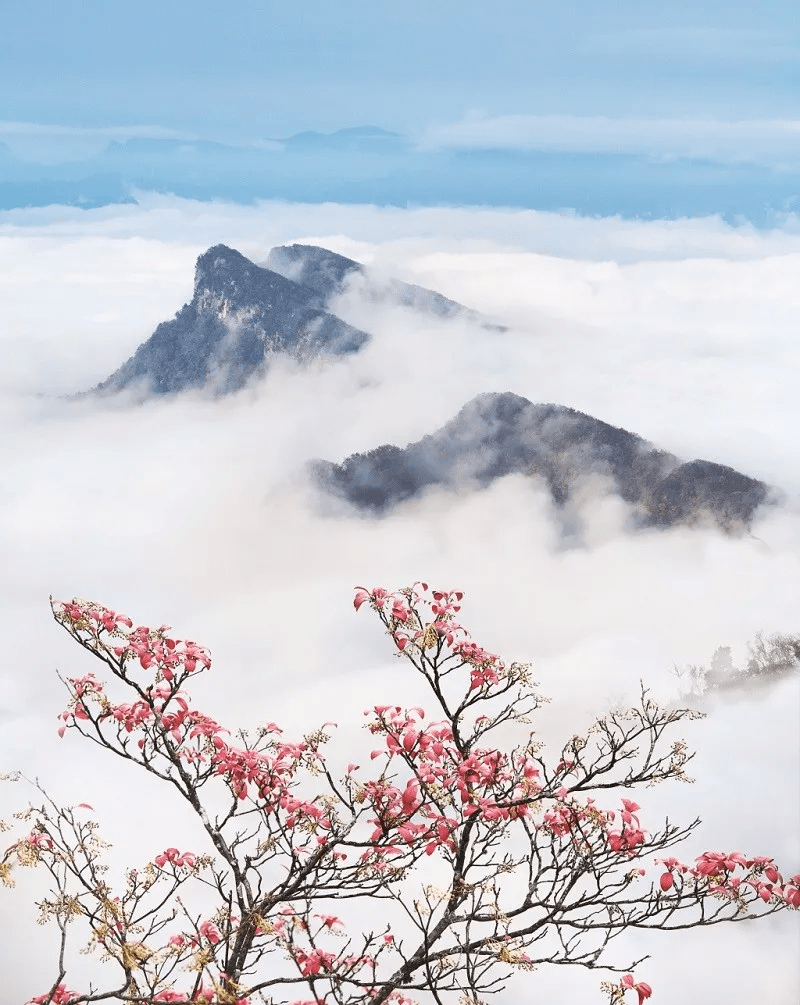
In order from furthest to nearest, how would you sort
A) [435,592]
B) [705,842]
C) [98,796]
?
[98,796] < [705,842] < [435,592]

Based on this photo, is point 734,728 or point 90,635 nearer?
point 90,635

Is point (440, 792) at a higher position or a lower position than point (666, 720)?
lower

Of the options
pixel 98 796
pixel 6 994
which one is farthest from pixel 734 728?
pixel 6 994

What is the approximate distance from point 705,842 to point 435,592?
107 m

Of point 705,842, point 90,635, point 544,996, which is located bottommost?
point 544,996

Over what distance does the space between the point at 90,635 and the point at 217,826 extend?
1.86 meters

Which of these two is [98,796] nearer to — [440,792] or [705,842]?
[705,842]

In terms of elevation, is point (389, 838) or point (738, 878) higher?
point (389, 838)

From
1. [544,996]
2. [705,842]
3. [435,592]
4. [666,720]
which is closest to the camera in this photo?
[666,720]

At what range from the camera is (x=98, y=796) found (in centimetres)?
11488

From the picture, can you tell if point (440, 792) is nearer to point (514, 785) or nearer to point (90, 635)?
point (514, 785)

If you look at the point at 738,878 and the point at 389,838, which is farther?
the point at 389,838

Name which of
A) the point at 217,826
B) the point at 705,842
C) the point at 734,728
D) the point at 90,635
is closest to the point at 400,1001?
the point at 217,826

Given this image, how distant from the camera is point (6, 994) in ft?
237
